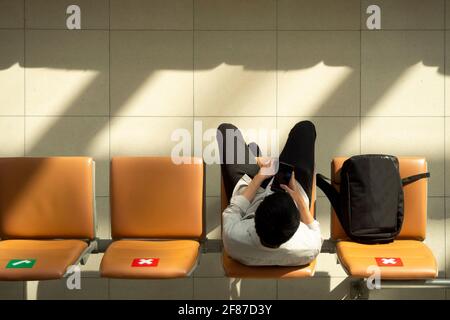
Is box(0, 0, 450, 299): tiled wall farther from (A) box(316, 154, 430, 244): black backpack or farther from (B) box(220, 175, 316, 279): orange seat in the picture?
(B) box(220, 175, 316, 279): orange seat

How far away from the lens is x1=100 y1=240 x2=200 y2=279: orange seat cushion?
3160mm

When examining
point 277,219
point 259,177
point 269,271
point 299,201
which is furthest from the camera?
point 259,177

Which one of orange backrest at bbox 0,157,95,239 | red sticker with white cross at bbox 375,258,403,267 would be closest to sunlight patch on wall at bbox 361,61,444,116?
red sticker with white cross at bbox 375,258,403,267

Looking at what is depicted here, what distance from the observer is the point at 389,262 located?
3240 mm

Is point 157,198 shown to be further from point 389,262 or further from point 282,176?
point 389,262

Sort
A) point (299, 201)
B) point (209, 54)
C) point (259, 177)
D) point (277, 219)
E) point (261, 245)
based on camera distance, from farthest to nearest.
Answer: point (209, 54)
point (259, 177)
point (299, 201)
point (261, 245)
point (277, 219)

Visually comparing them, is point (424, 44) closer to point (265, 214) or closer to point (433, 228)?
point (433, 228)

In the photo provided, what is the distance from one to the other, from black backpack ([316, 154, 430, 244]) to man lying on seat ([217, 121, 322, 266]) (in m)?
0.26

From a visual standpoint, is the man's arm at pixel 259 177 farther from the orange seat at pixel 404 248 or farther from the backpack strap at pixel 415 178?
the backpack strap at pixel 415 178

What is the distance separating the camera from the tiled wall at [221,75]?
4.15m

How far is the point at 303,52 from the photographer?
4160mm

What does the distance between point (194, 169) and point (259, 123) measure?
2.53 ft

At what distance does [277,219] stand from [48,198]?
5.37 feet

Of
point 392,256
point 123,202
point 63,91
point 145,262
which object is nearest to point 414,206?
point 392,256
